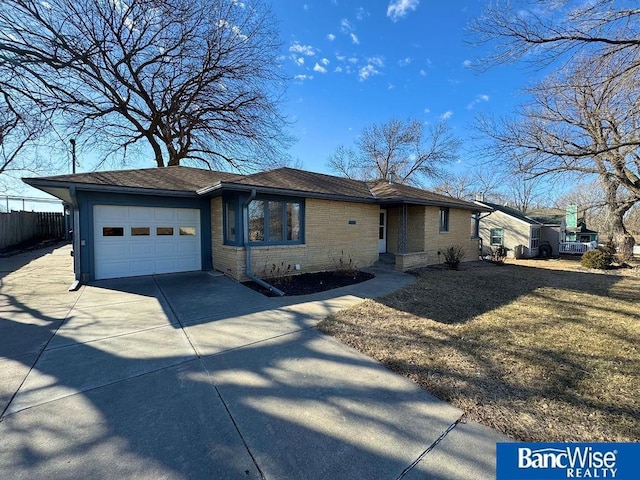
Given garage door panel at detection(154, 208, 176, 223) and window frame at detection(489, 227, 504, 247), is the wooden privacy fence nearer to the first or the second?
garage door panel at detection(154, 208, 176, 223)

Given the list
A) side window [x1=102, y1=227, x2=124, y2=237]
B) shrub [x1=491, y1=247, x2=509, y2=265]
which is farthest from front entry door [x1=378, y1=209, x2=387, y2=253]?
side window [x1=102, y1=227, x2=124, y2=237]

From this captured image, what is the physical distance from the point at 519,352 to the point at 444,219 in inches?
413

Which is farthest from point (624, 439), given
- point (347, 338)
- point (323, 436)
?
point (347, 338)

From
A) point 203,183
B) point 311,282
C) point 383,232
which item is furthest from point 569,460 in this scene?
point 383,232

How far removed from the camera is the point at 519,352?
3904 mm

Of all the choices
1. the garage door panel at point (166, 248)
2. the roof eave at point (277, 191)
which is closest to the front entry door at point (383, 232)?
the roof eave at point (277, 191)

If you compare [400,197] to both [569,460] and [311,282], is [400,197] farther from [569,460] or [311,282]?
[569,460]

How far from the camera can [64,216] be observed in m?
21.1

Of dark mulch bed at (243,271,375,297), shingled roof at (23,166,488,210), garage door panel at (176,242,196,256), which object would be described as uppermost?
shingled roof at (23,166,488,210)

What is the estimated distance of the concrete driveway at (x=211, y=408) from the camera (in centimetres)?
200

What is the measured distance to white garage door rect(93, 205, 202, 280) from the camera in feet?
26.9

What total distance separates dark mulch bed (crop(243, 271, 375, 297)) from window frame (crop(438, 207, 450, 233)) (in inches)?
222

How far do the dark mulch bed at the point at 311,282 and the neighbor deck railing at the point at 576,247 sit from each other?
2249 cm

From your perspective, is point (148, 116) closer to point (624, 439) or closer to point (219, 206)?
point (219, 206)
